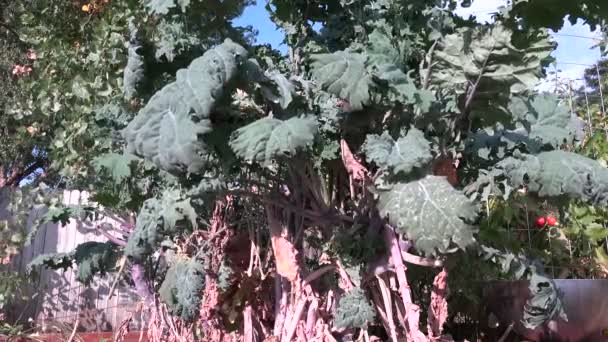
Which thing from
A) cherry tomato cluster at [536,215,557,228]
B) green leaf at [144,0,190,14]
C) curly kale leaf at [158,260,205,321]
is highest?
green leaf at [144,0,190,14]

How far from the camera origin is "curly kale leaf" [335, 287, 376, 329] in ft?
10.1

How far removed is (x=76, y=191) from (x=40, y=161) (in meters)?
6.24

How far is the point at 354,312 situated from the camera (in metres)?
3.10

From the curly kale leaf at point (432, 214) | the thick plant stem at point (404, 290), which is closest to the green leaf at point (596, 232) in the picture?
the thick plant stem at point (404, 290)

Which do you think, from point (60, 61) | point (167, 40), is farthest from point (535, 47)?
point (60, 61)

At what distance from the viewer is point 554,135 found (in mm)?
3615

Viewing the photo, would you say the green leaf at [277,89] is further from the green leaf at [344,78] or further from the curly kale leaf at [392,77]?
the curly kale leaf at [392,77]

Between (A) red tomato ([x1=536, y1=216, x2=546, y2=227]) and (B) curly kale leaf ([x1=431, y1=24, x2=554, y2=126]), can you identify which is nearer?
(B) curly kale leaf ([x1=431, y1=24, x2=554, y2=126])

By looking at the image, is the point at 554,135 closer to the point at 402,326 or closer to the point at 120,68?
the point at 402,326

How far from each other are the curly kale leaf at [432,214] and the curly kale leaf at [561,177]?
52cm

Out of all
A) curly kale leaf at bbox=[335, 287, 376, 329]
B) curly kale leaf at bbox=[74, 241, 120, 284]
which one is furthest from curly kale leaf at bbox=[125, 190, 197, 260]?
curly kale leaf at bbox=[74, 241, 120, 284]

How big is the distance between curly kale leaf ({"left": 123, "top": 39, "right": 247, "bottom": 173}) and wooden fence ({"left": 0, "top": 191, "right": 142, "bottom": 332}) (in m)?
4.26

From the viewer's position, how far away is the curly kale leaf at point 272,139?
106 inches

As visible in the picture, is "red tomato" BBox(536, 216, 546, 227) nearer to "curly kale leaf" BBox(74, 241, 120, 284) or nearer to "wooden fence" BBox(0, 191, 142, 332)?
"curly kale leaf" BBox(74, 241, 120, 284)
